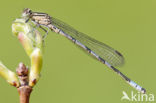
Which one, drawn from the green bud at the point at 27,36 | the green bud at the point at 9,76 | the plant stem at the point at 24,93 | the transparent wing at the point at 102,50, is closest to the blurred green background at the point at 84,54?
the transparent wing at the point at 102,50

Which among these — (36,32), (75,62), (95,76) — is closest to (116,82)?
(95,76)

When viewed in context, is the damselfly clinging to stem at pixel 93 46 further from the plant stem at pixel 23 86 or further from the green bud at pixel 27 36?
the plant stem at pixel 23 86

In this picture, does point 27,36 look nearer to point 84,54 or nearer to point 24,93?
point 24,93

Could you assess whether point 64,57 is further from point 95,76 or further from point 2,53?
point 2,53

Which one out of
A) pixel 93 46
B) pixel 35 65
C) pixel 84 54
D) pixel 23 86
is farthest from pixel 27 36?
pixel 84 54

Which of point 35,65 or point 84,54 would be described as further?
point 84,54
